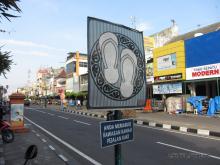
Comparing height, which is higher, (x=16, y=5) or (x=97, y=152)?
(x=16, y=5)

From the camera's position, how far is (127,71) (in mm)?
3779

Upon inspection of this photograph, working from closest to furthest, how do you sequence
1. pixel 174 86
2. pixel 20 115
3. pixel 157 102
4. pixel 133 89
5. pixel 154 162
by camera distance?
1. pixel 133 89
2. pixel 154 162
3. pixel 20 115
4. pixel 174 86
5. pixel 157 102

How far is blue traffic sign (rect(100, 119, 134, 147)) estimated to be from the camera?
3574mm

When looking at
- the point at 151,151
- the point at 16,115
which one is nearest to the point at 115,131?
the point at 151,151

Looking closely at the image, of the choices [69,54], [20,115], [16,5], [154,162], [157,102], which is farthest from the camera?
[69,54]

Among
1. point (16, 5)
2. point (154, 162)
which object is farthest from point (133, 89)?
point (154, 162)

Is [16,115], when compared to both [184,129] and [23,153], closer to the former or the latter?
[23,153]

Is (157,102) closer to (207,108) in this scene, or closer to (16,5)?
(207,108)

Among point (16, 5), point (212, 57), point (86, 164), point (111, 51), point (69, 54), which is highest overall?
point (69, 54)

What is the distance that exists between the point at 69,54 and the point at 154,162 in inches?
2925

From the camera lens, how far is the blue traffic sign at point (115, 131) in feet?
11.7

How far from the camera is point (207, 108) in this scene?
25.3 m

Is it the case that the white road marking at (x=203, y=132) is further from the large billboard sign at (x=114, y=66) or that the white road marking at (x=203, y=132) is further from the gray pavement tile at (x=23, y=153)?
the large billboard sign at (x=114, y=66)

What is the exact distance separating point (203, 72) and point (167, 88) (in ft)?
18.1
